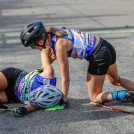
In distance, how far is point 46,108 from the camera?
5461 millimetres

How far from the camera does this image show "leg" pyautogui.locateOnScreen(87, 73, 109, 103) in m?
5.44

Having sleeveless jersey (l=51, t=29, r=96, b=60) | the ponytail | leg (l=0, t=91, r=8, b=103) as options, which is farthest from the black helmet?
leg (l=0, t=91, r=8, b=103)

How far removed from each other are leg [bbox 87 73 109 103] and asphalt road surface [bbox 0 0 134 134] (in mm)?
167

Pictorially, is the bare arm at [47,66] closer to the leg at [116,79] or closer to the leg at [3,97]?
the leg at [3,97]

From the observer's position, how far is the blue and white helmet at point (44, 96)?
5293 mm

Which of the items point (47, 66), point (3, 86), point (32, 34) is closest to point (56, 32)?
point (32, 34)

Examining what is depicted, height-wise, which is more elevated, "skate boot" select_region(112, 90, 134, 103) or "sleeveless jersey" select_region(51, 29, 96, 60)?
"sleeveless jersey" select_region(51, 29, 96, 60)

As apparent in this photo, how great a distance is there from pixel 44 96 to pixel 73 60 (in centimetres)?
340

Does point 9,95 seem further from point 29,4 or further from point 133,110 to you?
point 29,4

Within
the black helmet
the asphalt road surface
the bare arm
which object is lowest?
the asphalt road surface

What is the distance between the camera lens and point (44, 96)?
5.30m

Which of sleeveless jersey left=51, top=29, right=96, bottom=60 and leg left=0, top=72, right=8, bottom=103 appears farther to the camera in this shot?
leg left=0, top=72, right=8, bottom=103

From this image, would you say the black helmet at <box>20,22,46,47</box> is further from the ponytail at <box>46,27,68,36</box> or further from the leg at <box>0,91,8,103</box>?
the leg at <box>0,91,8,103</box>

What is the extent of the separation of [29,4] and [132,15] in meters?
6.44
